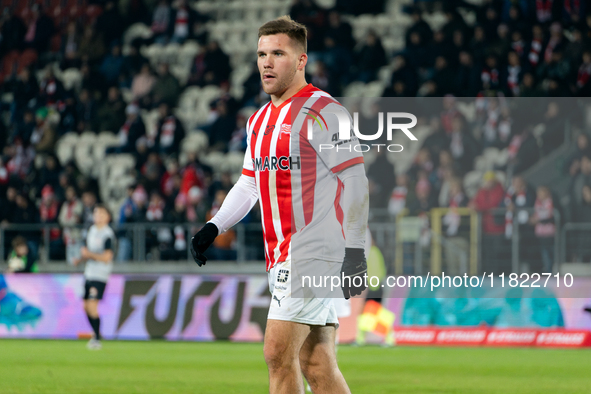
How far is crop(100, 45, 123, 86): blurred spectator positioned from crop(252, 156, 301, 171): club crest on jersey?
49.0 ft

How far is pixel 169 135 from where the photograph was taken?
55.6 ft

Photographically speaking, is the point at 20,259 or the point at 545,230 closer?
the point at 545,230

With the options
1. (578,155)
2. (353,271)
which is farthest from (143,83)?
(353,271)

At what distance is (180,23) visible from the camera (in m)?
19.4

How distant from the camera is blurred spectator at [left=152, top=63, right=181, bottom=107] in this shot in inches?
705

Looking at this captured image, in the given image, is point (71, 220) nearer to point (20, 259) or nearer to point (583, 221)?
point (20, 259)

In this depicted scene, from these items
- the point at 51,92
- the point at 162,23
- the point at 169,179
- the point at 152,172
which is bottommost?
the point at 169,179

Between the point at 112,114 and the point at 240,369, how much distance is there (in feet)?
29.5

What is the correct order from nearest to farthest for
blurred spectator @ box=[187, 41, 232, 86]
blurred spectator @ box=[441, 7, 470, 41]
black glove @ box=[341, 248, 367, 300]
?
black glove @ box=[341, 248, 367, 300] < blurred spectator @ box=[441, 7, 470, 41] < blurred spectator @ box=[187, 41, 232, 86]

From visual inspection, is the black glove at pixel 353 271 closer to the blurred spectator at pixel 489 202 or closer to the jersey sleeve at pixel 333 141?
the jersey sleeve at pixel 333 141

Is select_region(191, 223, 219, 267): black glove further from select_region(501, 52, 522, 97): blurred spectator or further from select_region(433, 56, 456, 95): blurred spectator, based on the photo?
select_region(501, 52, 522, 97): blurred spectator

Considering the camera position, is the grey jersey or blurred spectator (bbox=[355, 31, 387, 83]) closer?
the grey jersey

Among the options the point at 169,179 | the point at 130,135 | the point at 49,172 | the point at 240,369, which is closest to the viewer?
the point at 240,369

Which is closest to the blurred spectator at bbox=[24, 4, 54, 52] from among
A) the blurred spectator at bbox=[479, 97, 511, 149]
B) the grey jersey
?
the grey jersey
